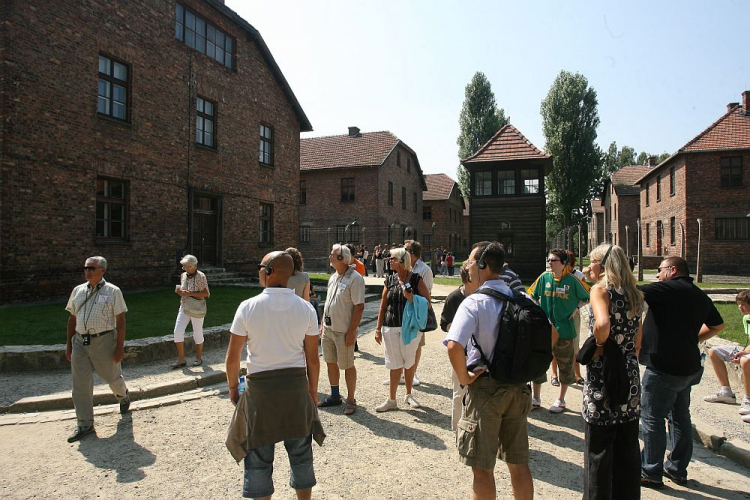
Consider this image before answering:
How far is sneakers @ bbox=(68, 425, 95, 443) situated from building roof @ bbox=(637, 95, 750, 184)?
31.8 m

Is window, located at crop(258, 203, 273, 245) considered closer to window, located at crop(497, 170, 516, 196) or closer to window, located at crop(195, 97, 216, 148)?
window, located at crop(195, 97, 216, 148)

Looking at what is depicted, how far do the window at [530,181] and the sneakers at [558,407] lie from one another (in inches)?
808

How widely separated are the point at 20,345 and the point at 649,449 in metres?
8.61

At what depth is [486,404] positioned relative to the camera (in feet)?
10.0

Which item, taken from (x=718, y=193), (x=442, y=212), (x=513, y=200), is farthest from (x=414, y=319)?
(x=442, y=212)

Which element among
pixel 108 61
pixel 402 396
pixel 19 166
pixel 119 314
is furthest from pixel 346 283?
pixel 108 61

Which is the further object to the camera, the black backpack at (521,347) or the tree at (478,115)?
the tree at (478,115)

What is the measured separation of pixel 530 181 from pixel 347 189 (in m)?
14.1

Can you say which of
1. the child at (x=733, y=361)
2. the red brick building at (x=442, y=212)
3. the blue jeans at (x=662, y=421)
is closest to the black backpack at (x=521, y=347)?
the blue jeans at (x=662, y=421)

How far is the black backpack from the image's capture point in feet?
9.64

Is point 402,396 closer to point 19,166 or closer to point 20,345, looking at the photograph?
point 20,345

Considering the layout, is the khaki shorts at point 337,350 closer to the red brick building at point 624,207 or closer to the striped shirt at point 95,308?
the striped shirt at point 95,308

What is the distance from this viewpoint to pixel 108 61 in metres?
13.7

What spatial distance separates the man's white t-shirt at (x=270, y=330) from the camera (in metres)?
3.17
